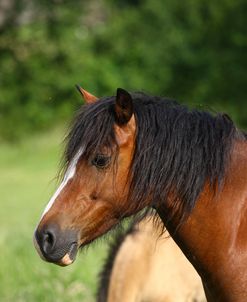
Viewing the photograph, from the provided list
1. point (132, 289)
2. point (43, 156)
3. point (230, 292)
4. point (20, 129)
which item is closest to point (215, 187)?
point (230, 292)

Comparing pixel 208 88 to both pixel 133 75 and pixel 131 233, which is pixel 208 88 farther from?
pixel 131 233

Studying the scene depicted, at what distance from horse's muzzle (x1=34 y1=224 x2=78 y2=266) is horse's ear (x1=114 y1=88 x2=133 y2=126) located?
1.77 ft

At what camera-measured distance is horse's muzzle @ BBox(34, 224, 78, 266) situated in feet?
13.5

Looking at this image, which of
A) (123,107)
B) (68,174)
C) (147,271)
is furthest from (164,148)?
(147,271)

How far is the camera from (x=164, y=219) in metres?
4.36

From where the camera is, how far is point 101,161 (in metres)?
4.17

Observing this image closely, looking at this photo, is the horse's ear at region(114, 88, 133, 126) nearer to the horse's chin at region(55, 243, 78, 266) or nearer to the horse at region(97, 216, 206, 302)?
the horse's chin at region(55, 243, 78, 266)

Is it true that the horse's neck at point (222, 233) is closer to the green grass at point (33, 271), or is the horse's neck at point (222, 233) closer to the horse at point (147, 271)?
the green grass at point (33, 271)

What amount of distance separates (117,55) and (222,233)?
28057 mm

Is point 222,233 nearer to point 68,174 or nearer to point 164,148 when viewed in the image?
point 164,148

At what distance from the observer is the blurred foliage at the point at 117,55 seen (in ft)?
101

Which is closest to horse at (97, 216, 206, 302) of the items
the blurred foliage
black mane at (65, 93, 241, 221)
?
black mane at (65, 93, 241, 221)

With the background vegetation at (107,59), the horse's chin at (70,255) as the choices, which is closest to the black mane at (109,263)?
the horse's chin at (70,255)

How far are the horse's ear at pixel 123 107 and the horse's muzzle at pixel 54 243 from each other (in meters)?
0.54
